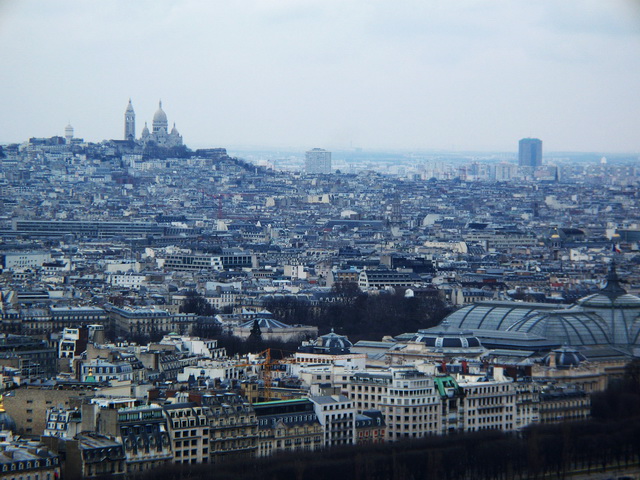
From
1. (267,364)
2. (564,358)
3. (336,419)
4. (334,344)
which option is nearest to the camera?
(336,419)

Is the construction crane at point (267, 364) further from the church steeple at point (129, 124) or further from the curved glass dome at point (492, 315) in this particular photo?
the church steeple at point (129, 124)

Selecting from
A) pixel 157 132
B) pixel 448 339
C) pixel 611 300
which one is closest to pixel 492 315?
pixel 611 300

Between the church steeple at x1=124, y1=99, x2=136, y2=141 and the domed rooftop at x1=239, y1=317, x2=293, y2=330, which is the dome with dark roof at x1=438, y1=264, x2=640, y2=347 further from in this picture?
the church steeple at x1=124, y1=99, x2=136, y2=141

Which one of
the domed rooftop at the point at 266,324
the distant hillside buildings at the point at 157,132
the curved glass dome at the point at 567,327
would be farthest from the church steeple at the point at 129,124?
the curved glass dome at the point at 567,327

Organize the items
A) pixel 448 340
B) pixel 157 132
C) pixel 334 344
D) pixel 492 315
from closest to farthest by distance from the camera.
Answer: pixel 334 344, pixel 448 340, pixel 492 315, pixel 157 132

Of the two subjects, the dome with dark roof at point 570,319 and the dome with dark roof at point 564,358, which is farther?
the dome with dark roof at point 570,319

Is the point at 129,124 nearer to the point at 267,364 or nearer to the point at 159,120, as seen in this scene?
the point at 159,120

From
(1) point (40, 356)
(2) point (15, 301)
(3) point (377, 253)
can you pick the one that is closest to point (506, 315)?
(1) point (40, 356)

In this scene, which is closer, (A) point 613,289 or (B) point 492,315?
(B) point 492,315
